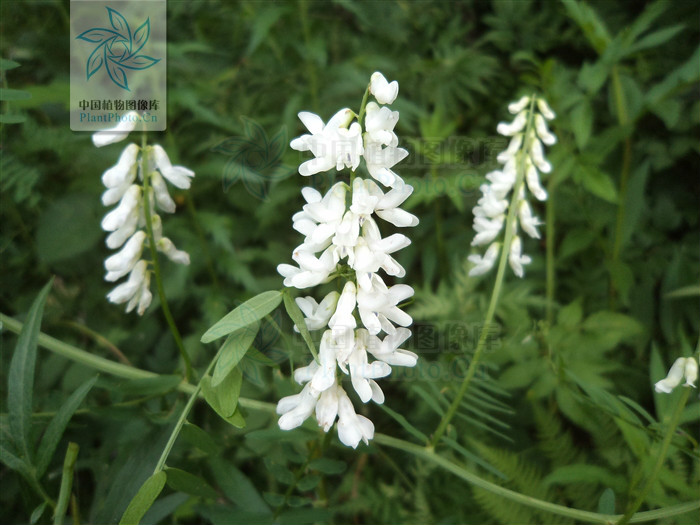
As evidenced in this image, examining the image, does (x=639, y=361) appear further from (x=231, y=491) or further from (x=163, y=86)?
(x=163, y=86)

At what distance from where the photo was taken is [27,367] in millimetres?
1280

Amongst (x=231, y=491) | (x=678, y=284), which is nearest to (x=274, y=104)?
(x=231, y=491)

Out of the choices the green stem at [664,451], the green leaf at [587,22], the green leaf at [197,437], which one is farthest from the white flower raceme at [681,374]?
the green leaf at [587,22]

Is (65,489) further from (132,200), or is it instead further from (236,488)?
(132,200)

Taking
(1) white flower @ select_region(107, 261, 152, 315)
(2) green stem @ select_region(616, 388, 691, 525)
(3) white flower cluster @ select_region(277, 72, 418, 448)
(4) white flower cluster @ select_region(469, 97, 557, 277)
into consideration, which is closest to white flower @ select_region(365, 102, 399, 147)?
(3) white flower cluster @ select_region(277, 72, 418, 448)

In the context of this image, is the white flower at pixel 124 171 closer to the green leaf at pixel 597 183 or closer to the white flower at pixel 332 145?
the white flower at pixel 332 145

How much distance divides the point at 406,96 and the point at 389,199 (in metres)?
1.57

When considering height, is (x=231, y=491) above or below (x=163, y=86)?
below

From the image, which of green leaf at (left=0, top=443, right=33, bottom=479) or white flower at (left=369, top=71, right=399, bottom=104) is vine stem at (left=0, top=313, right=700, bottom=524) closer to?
green leaf at (left=0, top=443, right=33, bottom=479)

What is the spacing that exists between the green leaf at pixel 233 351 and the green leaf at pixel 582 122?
1374 millimetres

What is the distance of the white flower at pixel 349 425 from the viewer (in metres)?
1.06

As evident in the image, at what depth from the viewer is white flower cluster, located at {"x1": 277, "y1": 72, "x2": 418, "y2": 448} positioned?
100 centimetres

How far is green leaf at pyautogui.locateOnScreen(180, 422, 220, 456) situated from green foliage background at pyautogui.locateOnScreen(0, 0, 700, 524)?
251 millimetres

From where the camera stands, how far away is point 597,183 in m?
1.92
